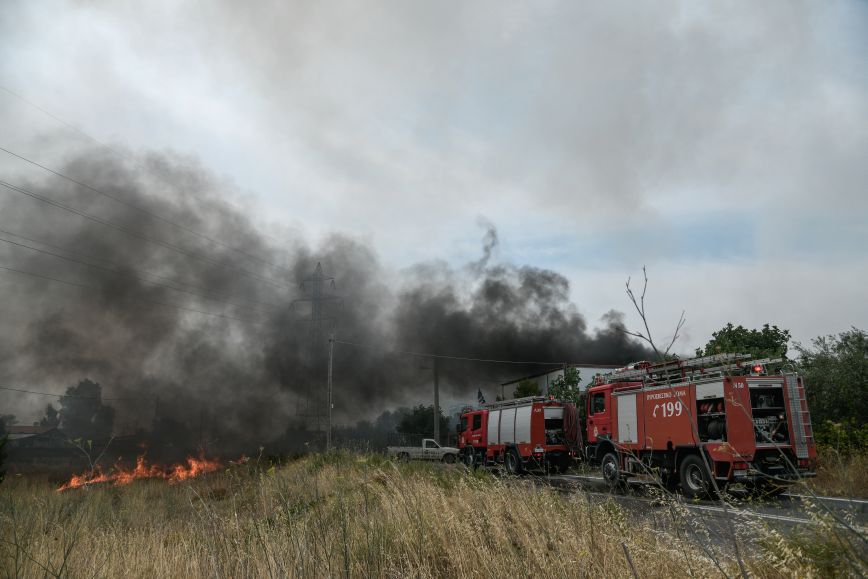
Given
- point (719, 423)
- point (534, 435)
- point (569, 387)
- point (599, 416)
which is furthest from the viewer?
point (569, 387)

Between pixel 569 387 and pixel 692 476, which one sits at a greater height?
pixel 569 387

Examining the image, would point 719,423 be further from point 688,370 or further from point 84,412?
point 84,412

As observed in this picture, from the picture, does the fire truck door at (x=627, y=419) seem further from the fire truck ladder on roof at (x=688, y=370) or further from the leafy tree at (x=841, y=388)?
the leafy tree at (x=841, y=388)

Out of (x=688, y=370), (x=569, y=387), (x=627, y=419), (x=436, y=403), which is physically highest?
(x=569, y=387)

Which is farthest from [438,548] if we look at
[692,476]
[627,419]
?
[627,419]

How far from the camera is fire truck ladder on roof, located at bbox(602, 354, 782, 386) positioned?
11641 mm

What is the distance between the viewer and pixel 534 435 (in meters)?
20.1

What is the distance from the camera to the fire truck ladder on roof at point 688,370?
11.6m

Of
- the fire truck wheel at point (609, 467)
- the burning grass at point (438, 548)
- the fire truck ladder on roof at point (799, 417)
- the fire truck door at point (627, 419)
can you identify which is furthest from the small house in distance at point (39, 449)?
the fire truck ladder on roof at point (799, 417)

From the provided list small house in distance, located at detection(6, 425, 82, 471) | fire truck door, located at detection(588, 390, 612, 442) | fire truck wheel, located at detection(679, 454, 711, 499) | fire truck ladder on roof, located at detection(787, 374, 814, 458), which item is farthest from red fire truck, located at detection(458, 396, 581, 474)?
small house in distance, located at detection(6, 425, 82, 471)

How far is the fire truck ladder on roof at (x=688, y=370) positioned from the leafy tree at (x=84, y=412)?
39938mm

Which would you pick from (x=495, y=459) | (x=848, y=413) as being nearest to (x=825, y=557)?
(x=848, y=413)

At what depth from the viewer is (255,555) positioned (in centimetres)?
430

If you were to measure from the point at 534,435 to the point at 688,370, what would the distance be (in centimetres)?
812
